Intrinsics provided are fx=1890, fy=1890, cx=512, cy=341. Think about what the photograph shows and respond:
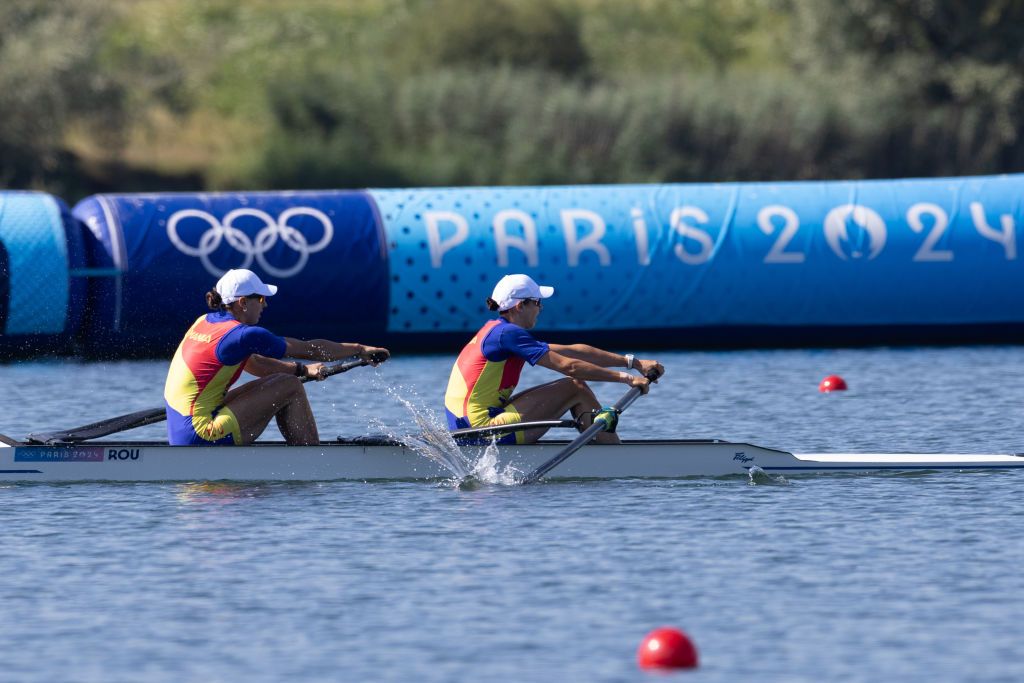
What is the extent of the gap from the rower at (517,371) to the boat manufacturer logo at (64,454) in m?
2.54

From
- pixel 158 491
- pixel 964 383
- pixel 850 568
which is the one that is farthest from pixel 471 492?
pixel 964 383

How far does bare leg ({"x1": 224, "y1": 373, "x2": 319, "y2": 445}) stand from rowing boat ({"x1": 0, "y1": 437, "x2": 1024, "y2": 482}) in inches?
8.3

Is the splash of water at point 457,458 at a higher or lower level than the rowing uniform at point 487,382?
lower

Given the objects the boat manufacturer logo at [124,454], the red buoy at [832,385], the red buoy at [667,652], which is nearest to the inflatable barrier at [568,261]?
the red buoy at [832,385]

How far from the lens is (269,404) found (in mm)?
13617

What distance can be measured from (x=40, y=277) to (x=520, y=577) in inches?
484

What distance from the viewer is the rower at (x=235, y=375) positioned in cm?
1328

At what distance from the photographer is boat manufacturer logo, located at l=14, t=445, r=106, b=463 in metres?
13.5

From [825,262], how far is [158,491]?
38.9 feet

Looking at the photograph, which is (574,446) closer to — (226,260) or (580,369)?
(580,369)

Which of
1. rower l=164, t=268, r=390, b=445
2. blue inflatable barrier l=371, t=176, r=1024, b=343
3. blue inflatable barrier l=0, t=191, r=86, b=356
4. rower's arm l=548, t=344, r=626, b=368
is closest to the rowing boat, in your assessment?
rower l=164, t=268, r=390, b=445

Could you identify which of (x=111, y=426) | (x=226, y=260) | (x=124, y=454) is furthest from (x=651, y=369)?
(x=226, y=260)

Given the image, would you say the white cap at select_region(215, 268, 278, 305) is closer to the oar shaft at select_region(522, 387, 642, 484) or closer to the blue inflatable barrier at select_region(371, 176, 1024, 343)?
the oar shaft at select_region(522, 387, 642, 484)

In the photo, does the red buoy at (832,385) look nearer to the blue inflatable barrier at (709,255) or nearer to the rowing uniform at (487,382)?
the blue inflatable barrier at (709,255)
